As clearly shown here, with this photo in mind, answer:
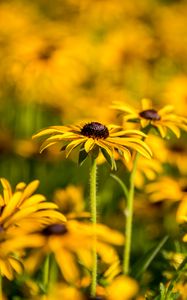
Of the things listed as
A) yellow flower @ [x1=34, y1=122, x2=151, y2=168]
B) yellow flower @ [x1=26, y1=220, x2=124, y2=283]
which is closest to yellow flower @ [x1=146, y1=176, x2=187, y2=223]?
yellow flower @ [x1=34, y1=122, x2=151, y2=168]

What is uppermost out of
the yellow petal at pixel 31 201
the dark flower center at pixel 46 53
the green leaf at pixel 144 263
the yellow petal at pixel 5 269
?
the dark flower center at pixel 46 53

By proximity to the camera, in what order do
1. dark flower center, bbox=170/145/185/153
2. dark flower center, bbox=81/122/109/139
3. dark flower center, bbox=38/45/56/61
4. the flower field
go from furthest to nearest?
dark flower center, bbox=38/45/56/61, dark flower center, bbox=170/145/185/153, dark flower center, bbox=81/122/109/139, the flower field

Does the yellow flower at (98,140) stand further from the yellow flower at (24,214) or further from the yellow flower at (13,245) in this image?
the yellow flower at (13,245)

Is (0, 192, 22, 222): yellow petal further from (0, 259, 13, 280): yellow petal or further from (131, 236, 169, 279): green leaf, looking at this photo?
(131, 236, 169, 279): green leaf

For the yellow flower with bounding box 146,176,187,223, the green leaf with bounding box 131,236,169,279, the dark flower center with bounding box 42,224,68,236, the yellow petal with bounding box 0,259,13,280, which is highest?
the yellow flower with bounding box 146,176,187,223

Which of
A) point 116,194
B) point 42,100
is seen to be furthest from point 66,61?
point 116,194

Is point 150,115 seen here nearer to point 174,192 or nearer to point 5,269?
point 174,192

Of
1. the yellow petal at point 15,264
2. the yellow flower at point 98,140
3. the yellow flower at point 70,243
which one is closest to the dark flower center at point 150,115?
the yellow flower at point 98,140
